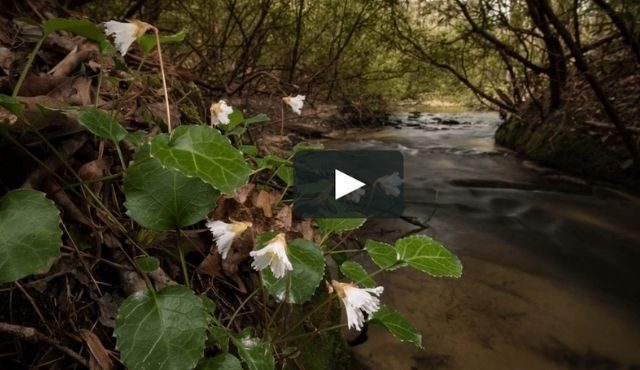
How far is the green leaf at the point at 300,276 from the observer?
0.93 metres

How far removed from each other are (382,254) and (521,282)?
1.67 meters

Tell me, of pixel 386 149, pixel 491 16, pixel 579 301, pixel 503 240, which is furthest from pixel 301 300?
pixel 386 149

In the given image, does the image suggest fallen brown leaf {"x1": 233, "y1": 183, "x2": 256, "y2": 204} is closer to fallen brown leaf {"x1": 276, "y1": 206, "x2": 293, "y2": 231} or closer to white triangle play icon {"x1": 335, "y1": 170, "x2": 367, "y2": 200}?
fallen brown leaf {"x1": 276, "y1": 206, "x2": 293, "y2": 231}

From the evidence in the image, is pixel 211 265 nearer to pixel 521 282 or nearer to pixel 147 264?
pixel 147 264

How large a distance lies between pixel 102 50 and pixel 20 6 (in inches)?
52.1

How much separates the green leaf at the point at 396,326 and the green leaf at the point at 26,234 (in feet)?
2.45

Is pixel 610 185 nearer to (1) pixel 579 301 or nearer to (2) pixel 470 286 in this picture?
(1) pixel 579 301

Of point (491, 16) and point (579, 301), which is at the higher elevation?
point (491, 16)

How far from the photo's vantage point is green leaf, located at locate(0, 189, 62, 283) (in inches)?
27.0

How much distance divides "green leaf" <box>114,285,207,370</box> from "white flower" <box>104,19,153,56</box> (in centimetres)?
63

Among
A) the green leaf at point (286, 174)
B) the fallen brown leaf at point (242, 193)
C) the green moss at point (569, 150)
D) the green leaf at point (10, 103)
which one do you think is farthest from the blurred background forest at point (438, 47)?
the green leaf at point (10, 103)

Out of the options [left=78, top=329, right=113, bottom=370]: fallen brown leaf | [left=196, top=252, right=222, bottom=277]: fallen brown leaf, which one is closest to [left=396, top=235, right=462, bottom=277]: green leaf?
[left=196, top=252, right=222, bottom=277]: fallen brown leaf

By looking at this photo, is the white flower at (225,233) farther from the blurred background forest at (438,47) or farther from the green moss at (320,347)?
the blurred background forest at (438,47)

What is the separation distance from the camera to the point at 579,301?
7.45 ft
